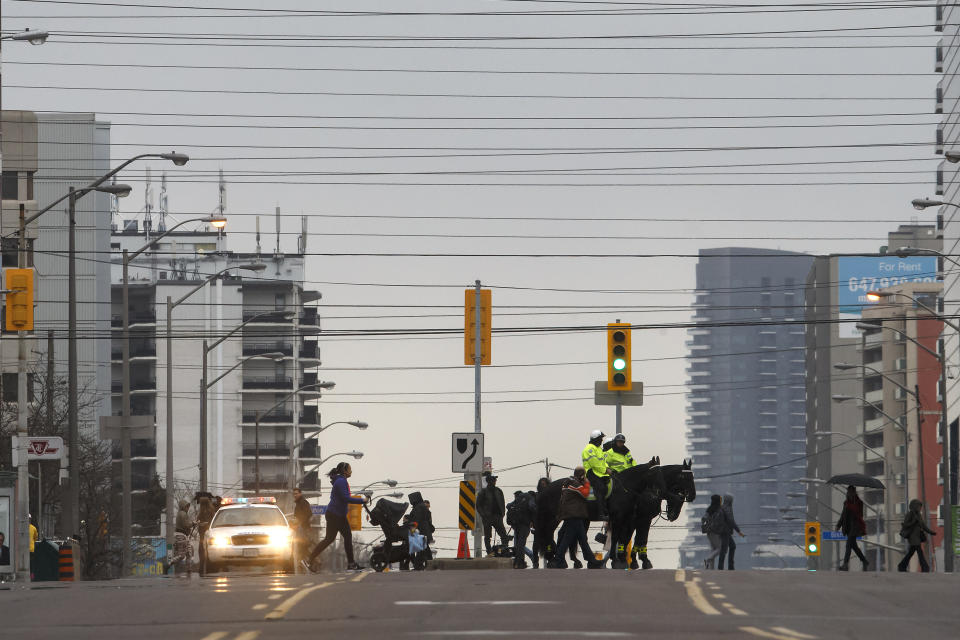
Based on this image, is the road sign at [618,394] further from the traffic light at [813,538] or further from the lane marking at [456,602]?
the traffic light at [813,538]

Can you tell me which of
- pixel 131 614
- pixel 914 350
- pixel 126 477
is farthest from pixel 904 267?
pixel 131 614

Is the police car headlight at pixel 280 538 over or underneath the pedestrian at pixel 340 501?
underneath

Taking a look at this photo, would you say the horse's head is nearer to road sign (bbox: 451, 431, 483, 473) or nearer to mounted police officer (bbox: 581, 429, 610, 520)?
mounted police officer (bbox: 581, 429, 610, 520)

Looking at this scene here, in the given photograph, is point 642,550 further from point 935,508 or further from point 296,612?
point 935,508

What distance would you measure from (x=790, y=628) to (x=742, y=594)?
4625 mm

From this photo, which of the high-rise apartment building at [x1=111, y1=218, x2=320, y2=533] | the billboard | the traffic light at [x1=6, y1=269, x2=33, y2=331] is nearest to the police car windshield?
the traffic light at [x1=6, y1=269, x2=33, y2=331]

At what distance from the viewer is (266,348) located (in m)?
170

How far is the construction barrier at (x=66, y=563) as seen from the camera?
39.8 meters

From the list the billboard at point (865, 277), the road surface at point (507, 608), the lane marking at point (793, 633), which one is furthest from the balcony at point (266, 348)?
the lane marking at point (793, 633)

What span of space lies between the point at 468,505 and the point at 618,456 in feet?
22.3

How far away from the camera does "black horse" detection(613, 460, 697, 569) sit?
1207 inches

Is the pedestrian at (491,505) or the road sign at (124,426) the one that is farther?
the road sign at (124,426)

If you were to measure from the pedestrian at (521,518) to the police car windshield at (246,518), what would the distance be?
423 cm

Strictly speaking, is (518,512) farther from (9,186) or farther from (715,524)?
(9,186)
